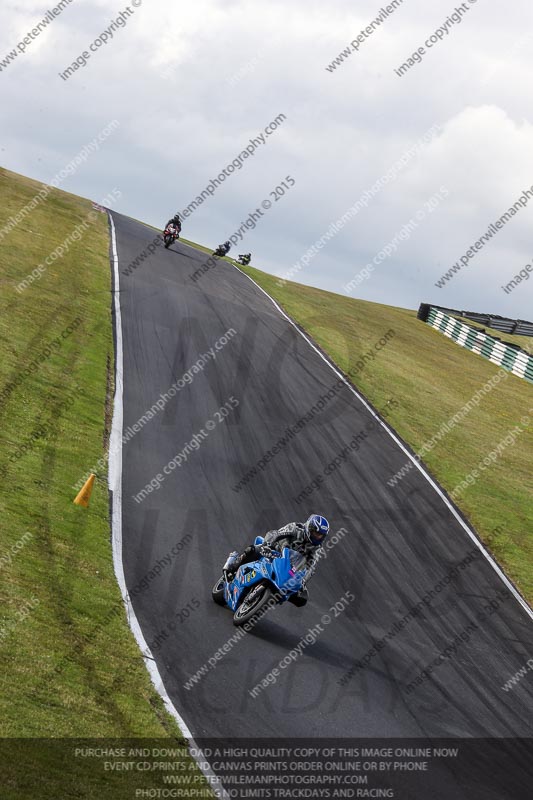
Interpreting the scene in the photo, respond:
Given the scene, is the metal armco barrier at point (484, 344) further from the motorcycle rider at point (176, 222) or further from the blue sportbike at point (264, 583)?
the blue sportbike at point (264, 583)

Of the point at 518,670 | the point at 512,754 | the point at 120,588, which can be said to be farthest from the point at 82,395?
the point at 512,754

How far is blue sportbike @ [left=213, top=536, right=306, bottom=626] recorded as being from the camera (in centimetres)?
1232

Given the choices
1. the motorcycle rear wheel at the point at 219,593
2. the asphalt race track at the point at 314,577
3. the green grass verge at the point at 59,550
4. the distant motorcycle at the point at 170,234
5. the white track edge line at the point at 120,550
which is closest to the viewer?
the green grass verge at the point at 59,550

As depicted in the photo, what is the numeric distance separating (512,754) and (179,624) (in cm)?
453

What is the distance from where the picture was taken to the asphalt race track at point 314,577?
37.0ft

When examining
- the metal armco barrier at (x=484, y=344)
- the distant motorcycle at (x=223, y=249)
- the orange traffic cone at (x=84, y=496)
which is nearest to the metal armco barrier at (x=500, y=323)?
the metal armco barrier at (x=484, y=344)

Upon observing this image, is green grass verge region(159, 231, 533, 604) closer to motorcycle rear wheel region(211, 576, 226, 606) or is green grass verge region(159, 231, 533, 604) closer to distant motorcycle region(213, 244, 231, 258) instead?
distant motorcycle region(213, 244, 231, 258)

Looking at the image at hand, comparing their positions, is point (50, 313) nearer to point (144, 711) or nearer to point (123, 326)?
point (123, 326)

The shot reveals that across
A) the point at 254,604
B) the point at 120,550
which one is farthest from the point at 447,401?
the point at 254,604

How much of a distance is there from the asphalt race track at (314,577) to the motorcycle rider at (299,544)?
0.69 meters

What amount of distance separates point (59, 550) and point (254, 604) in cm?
282

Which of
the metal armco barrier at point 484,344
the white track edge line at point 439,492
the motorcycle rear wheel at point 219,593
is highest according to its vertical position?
the metal armco barrier at point 484,344

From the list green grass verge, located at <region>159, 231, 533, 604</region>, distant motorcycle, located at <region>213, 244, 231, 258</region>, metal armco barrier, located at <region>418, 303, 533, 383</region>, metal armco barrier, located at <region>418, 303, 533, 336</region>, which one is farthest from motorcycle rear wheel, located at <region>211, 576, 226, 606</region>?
metal armco barrier, located at <region>418, 303, 533, 336</region>

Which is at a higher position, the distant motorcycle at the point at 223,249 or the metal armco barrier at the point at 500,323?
the metal armco barrier at the point at 500,323
